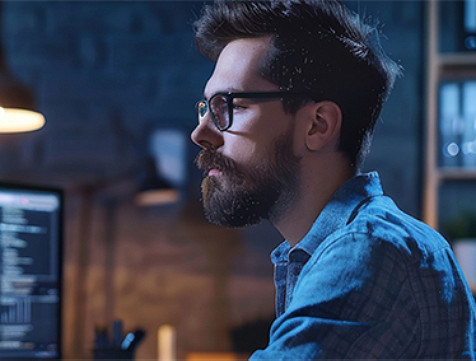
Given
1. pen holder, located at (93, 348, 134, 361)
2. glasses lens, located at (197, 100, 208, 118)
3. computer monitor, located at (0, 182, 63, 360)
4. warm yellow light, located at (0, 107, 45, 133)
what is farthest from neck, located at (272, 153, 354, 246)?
warm yellow light, located at (0, 107, 45, 133)

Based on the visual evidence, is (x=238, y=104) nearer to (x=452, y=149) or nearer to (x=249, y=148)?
(x=249, y=148)

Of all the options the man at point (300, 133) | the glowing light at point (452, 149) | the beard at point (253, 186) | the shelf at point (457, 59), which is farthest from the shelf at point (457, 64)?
the beard at point (253, 186)

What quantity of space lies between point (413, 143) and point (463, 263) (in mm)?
477

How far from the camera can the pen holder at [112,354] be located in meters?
1.63

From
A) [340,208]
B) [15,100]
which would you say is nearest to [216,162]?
[340,208]

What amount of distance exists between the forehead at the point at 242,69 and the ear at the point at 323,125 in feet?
0.26

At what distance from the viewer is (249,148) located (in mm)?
1130

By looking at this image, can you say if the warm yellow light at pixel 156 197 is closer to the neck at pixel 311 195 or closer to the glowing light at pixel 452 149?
the glowing light at pixel 452 149

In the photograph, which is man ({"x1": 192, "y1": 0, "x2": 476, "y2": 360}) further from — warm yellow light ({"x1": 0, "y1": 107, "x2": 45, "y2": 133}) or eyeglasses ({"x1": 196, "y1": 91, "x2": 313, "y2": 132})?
warm yellow light ({"x1": 0, "y1": 107, "x2": 45, "y2": 133})

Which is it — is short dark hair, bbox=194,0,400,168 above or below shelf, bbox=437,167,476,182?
above

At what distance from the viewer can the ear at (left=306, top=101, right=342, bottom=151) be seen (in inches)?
43.2

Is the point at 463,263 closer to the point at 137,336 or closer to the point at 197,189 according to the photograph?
the point at 197,189

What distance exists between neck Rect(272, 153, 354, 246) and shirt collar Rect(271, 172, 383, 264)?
0.04m

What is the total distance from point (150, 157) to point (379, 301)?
1.80 m
